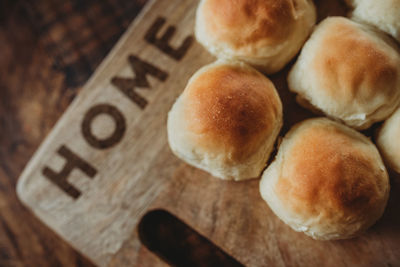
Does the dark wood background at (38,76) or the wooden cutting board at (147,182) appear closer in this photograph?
the wooden cutting board at (147,182)

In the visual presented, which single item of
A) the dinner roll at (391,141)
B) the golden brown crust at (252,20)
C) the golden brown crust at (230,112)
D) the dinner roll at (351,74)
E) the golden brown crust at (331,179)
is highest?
the golden brown crust at (252,20)

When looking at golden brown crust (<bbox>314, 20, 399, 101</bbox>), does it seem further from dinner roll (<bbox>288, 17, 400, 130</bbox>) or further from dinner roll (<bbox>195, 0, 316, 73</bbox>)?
dinner roll (<bbox>195, 0, 316, 73</bbox>)

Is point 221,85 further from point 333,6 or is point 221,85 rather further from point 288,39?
point 333,6

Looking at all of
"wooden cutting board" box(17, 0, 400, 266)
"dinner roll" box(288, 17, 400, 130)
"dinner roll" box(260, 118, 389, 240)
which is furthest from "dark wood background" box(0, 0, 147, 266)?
"dinner roll" box(260, 118, 389, 240)

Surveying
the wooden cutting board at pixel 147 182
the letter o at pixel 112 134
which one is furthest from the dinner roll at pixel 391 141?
the letter o at pixel 112 134

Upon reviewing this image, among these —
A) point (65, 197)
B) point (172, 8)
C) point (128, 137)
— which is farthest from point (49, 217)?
point (172, 8)

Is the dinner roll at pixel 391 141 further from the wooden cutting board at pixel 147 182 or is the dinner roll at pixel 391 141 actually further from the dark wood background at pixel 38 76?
the dark wood background at pixel 38 76
